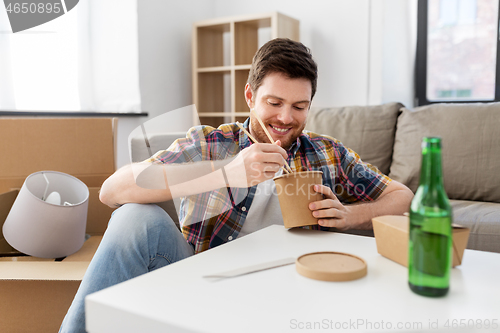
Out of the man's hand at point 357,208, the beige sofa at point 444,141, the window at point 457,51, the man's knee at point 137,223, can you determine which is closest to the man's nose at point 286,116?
the man's hand at point 357,208

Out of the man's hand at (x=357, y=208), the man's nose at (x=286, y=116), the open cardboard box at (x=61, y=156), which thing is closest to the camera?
the man's hand at (x=357, y=208)

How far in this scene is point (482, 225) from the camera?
143 cm

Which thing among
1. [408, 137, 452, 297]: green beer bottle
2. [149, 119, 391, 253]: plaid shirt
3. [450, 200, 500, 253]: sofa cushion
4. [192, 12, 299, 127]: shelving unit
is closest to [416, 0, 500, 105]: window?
[192, 12, 299, 127]: shelving unit

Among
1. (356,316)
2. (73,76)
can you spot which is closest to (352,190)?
(356,316)

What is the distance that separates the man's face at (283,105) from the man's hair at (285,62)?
2 cm

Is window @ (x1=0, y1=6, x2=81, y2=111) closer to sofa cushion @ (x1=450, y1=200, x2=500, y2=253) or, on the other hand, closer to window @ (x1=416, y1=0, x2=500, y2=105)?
sofa cushion @ (x1=450, y1=200, x2=500, y2=253)

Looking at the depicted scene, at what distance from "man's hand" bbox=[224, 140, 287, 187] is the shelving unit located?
2039mm

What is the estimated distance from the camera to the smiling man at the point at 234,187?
890 mm

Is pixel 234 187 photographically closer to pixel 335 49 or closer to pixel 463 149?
pixel 463 149

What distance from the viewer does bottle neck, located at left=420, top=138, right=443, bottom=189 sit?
1.58 ft

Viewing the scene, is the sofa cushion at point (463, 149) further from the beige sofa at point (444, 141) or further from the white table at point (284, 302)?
the white table at point (284, 302)

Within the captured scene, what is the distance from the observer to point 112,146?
1776 mm

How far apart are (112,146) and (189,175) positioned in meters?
0.82

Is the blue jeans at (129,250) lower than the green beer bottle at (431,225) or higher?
lower
